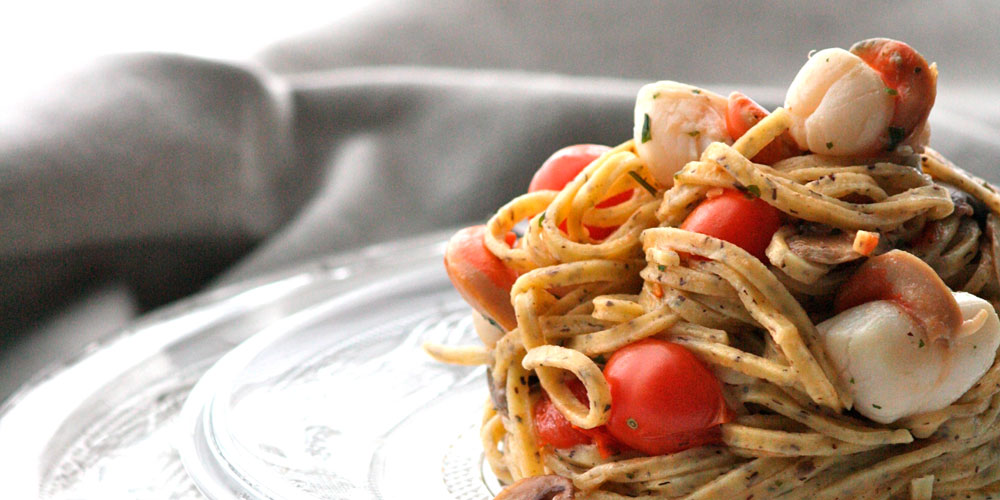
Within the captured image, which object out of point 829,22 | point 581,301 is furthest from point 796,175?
point 829,22

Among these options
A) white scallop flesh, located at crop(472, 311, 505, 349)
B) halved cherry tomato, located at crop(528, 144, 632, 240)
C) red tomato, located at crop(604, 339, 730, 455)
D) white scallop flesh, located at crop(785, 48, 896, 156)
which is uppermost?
white scallop flesh, located at crop(785, 48, 896, 156)

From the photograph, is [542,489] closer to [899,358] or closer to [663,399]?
[663,399]

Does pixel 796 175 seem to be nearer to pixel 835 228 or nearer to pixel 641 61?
pixel 835 228

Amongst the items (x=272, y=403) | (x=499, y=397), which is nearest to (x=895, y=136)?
(x=499, y=397)

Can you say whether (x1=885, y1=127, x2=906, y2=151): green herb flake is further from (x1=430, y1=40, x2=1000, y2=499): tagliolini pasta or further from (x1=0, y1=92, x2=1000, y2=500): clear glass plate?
(x1=0, y1=92, x2=1000, y2=500): clear glass plate

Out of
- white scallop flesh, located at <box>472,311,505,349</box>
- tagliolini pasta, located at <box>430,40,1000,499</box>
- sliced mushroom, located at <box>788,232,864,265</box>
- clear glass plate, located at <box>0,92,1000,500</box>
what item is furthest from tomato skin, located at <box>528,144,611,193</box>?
clear glass plate, located at <box>0,92,1000,500</box>
